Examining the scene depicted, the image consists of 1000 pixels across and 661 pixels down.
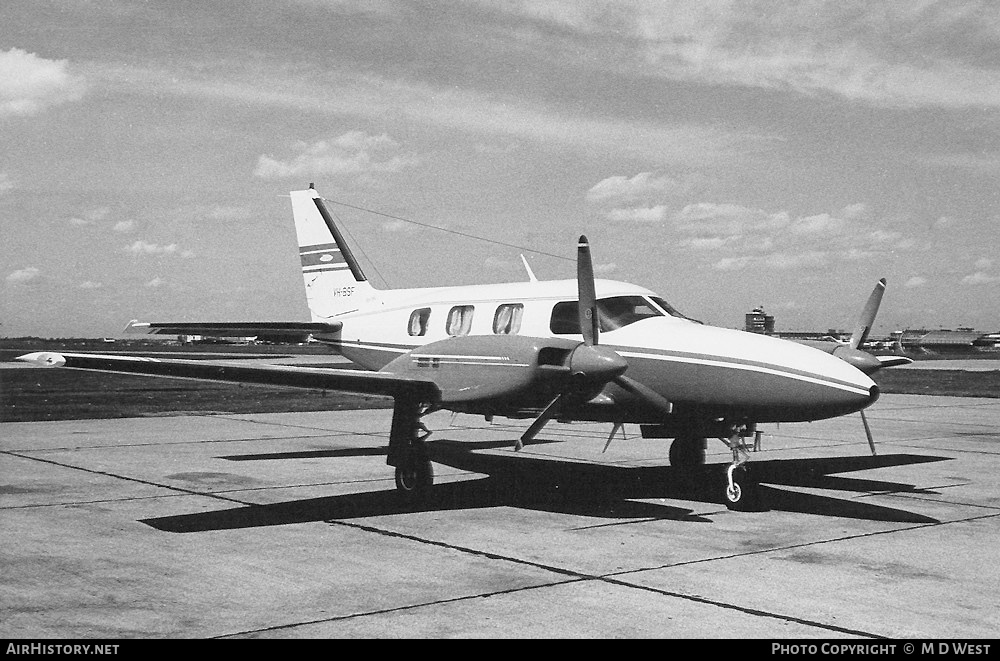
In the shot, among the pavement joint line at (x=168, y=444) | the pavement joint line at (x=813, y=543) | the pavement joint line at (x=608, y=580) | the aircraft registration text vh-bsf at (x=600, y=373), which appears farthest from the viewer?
the pavement joint line at (x=168, y=444)

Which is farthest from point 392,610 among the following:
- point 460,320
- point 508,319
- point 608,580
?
point 460,320

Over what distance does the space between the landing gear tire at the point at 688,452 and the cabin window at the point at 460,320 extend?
3.85 metres

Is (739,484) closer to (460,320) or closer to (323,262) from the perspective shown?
(460,320)

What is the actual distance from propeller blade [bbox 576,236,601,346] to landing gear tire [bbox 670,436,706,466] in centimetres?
380

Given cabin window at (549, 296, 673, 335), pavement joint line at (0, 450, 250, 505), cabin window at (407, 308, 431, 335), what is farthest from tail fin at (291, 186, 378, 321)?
cabin window at (549, 296, 673, 335)

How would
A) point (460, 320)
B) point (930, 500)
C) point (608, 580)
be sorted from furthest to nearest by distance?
1. point (460, 320)
2. point (930, 500)
3. point (608, 580)

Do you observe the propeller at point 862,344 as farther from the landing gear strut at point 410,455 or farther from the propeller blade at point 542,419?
the landing gear strut at point 410,455

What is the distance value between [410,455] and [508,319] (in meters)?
2.79

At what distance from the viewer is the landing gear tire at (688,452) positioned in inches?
611

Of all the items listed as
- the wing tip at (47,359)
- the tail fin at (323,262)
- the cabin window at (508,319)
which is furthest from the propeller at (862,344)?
the wing tip at (47,359)

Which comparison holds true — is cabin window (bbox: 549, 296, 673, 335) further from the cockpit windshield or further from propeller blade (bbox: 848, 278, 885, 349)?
propeller blade (bbox: 848, 278, 885, 349)

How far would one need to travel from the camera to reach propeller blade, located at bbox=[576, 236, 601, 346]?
40.5 ft

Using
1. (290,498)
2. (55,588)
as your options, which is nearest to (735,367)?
(290,498)

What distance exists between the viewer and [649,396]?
41.8ft
